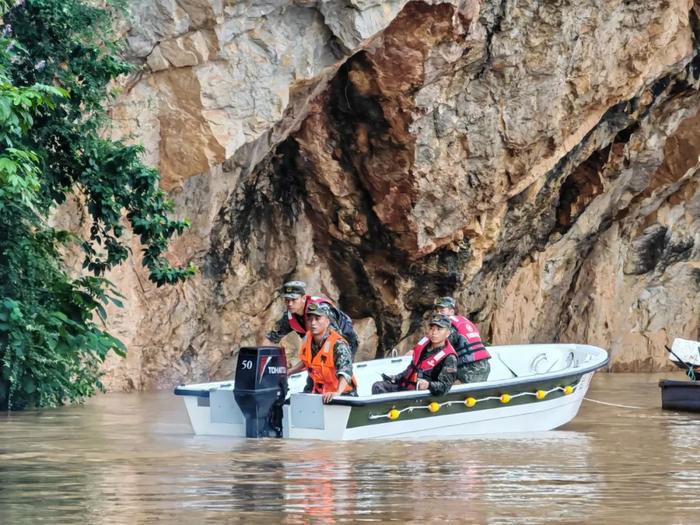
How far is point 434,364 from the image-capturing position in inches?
487

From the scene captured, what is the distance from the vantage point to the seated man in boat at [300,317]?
1216 centimetres

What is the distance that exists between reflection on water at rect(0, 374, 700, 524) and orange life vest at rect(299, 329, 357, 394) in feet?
2.45

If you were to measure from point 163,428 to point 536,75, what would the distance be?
1067 cm

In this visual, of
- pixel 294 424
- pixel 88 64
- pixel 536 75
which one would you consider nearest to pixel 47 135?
pixel 88 64

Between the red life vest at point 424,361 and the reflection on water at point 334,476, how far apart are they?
0.94 m

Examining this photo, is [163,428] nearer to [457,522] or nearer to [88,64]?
[88,64]

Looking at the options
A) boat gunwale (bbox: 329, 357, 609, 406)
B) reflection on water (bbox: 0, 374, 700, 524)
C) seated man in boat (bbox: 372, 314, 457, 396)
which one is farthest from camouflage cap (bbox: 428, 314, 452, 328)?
reflection on water (bbox: 0, 374, 700, 524)

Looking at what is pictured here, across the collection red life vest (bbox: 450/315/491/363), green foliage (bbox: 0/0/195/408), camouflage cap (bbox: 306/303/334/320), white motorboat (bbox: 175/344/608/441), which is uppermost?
green foliage (bbox: 0/0/195/408)

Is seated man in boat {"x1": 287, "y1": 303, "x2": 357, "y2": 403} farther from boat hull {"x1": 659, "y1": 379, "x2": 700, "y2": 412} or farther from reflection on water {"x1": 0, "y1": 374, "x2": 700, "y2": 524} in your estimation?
boat hull {"x1": 659, "y1": 379, "x2": 700, "y2": 412}

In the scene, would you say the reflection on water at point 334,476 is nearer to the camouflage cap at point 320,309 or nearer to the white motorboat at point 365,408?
the white motorboat at point 365,408

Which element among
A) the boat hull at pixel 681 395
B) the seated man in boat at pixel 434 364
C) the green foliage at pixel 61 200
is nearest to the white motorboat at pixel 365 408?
the seated man in boat at pixel 434 364

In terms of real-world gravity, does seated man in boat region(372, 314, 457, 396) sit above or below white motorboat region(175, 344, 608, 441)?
above

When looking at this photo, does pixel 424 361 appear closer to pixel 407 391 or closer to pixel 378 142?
pixel 407 391

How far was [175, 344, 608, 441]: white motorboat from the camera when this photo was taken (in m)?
11.5
